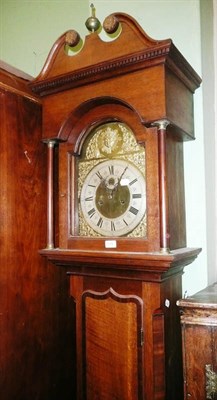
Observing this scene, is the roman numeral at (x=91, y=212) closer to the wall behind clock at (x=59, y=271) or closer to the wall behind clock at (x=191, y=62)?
the wall behind clock at (x=59, y=271)

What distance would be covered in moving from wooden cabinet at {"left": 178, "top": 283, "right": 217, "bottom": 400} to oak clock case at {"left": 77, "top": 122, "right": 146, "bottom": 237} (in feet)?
1.09

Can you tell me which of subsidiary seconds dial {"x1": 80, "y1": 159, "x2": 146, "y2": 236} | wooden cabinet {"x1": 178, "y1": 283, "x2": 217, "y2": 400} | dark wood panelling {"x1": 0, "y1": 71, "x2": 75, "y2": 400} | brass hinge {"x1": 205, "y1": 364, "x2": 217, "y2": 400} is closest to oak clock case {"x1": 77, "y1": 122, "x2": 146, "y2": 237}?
subsidiary seconds dial {"x1": 80, "y1": 159, "x2": 146, "y2": 236}

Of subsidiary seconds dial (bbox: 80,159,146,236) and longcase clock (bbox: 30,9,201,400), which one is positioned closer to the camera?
longcase clock (bbox: 30,9,201,400)

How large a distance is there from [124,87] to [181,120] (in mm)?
270

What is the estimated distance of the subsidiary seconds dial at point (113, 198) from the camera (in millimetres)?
1337

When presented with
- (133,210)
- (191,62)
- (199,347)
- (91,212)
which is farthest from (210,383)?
(191,62)

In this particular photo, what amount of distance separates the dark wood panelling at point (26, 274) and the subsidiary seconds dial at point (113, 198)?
0.83 feet

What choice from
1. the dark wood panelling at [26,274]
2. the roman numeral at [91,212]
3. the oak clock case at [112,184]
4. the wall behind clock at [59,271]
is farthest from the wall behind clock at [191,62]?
the dark wood panelling at [26,274]

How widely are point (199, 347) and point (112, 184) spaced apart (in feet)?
2.26

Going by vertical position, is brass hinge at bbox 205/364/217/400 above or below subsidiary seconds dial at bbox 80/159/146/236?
below

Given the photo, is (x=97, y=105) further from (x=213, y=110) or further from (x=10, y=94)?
(x=213, y=110)

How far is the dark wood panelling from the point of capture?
137 centimetres

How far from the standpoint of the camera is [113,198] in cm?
140

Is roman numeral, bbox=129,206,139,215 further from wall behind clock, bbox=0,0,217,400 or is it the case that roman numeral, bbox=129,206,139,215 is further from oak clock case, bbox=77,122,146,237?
wall behind clock, bbox=0,0,217,400
